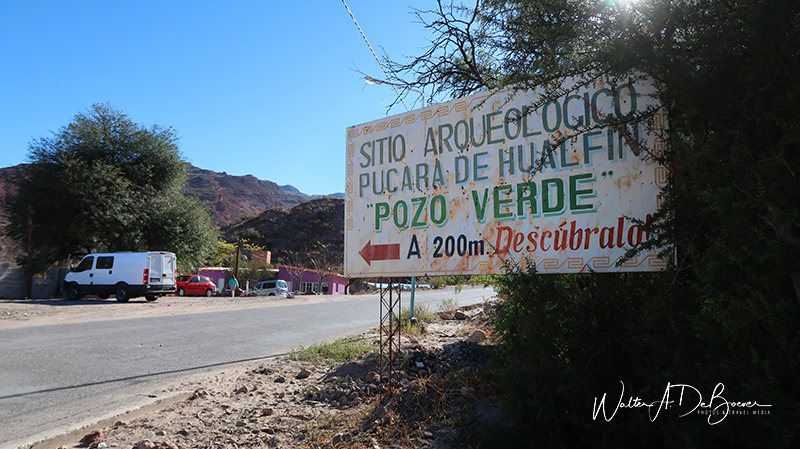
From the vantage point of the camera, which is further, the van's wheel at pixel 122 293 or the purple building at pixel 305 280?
the purple building at pixel 305 280

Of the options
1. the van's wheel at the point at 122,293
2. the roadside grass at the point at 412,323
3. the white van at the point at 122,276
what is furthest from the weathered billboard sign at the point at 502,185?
the van's wheel at the point at 122,293

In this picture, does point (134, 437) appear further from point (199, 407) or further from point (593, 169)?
point (593, 169)

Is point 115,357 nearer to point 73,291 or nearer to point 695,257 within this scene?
point 695,257

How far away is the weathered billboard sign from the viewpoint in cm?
338

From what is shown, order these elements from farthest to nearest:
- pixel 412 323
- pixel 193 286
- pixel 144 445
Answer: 1. pixel 193 286
2. pixel 412 323
3. pixel 144 445

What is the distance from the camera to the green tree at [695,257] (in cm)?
195

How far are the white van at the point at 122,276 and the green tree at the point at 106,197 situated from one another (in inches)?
152

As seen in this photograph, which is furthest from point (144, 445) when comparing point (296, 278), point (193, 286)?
point (296, 278)

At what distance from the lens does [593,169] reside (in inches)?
139

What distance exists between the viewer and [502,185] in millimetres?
3969

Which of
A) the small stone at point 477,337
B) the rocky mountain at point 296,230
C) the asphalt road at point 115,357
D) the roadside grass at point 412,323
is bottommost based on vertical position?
the asphalt road at point 115,357

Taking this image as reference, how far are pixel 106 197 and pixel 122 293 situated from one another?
6.68 m

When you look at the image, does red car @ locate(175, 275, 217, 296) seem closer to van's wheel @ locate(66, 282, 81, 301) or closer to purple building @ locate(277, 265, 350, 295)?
van's wheel @ locate(66, 282, 81, 301)
